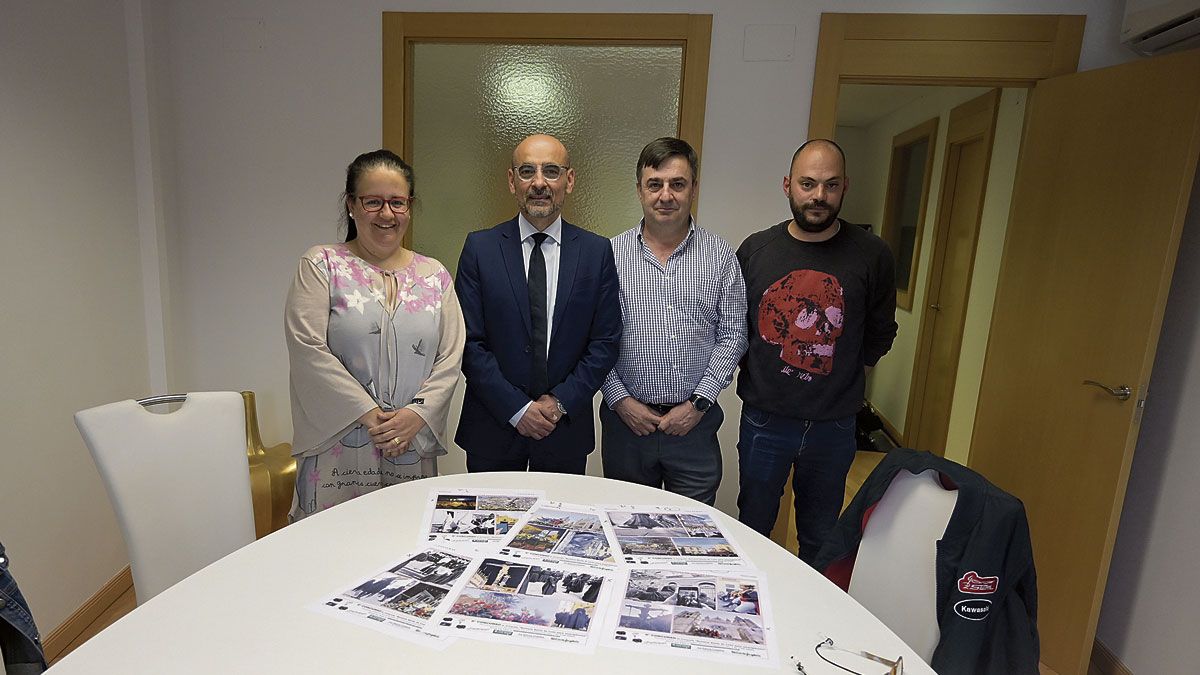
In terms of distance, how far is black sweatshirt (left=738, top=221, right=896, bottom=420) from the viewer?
203cm

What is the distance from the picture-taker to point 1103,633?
2.22 meters

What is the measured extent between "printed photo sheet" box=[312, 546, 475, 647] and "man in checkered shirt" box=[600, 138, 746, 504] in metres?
0.91

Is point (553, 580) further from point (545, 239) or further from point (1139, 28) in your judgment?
point (1139, 28)

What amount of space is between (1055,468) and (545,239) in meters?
Answer: 1.91

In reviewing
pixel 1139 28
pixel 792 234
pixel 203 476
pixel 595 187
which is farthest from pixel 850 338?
pixel 203 476

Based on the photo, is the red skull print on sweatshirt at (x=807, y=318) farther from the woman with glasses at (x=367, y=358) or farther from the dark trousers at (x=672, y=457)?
the woman with glasses at (x=367, y=358)

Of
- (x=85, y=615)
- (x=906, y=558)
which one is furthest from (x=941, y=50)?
(x=85, y=615)

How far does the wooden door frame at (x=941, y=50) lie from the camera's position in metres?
2.46

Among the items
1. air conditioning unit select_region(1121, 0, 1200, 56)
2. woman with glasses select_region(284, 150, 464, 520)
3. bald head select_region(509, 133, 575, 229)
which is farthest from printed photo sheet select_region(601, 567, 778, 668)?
air conditioning unit select_region(1121, 0, 1200, 56)

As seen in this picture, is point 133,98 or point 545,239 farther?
point 133,98

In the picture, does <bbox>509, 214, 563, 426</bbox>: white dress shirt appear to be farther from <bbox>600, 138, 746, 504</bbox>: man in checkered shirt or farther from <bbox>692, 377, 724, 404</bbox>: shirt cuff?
<bbox>692, 377, 724, 404</bbox>: shirt cuff

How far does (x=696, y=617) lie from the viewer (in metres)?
1.08

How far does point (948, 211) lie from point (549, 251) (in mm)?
3166

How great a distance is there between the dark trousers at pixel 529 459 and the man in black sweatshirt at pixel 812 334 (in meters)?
0.61
